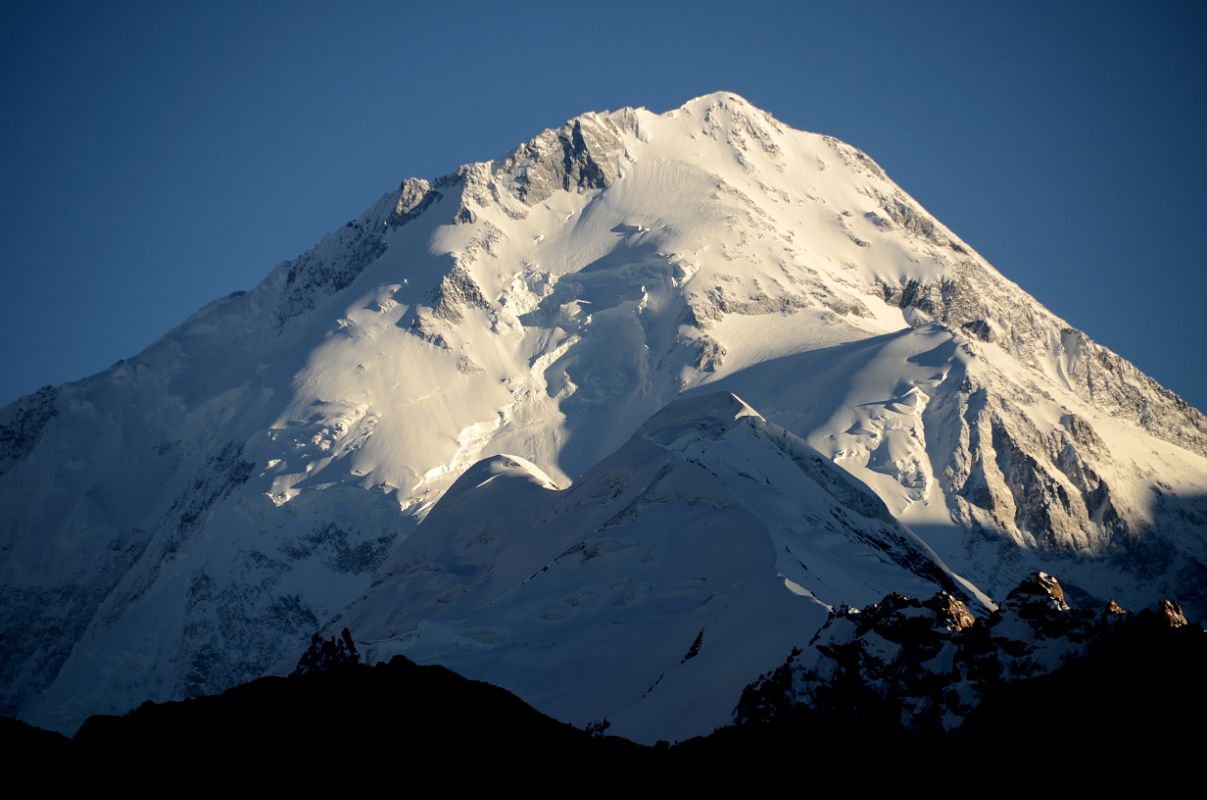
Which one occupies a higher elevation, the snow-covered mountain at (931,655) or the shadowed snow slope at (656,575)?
the shadowed snow slope at (656,575)

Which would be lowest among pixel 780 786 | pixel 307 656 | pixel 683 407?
pixel 780 786

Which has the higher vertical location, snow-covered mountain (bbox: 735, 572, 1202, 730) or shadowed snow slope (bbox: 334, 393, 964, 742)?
shadowed snow slope (bbox: 334, 393, 964, 742)

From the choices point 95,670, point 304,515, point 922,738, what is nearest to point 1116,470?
point 304,515

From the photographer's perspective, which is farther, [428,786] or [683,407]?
[683,407]

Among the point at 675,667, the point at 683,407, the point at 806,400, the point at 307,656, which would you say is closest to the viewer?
the point at 307,656

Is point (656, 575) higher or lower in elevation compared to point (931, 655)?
higher

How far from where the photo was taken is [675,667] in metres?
81.5

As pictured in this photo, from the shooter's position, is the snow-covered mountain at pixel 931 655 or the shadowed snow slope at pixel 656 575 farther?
the shadowed snow slope at pixel 656 575

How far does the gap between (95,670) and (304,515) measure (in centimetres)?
2998

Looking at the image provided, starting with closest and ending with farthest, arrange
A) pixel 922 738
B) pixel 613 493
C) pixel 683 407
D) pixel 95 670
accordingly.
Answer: pixel 922 738 < pixel 613 493 < pixel 683 407 < pixel 95 670

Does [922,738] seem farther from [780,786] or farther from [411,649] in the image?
[411,649]

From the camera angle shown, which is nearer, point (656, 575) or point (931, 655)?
point (931, 655)

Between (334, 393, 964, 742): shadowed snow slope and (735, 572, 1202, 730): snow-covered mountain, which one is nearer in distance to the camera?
(735, 572, 1202, 730): snow-covered mountain

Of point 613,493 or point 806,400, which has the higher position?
point 806,400
